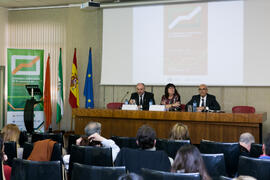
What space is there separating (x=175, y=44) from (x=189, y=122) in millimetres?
2495

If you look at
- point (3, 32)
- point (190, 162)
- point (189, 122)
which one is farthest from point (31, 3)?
point (190, 162)

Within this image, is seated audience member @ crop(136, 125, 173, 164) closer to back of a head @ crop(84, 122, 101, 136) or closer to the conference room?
back of a head @ crop(84, 122, 101, 136)

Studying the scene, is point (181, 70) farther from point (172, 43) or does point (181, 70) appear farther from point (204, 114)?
point (204, 114)

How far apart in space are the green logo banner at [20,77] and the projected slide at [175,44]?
156 cm

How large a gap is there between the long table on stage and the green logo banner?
2.08 meters

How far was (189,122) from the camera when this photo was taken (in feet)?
20.5

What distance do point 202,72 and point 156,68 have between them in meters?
1.07

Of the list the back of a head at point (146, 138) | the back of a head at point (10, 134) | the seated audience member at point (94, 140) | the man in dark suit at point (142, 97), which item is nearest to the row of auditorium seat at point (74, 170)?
the back of a head at point (146, 138)

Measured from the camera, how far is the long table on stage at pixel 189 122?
589 cm

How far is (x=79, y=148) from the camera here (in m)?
3.32

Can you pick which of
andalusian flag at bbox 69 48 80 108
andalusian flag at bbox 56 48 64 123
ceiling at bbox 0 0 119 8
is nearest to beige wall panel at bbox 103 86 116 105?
andalusian flag at bbox 69 48 80 108

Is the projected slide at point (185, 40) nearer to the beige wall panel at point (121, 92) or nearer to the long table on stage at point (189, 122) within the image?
the beige wall panel at point (121, 92)

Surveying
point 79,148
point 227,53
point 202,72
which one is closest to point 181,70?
point 202,72

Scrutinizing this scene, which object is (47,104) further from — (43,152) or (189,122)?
(43,152)
